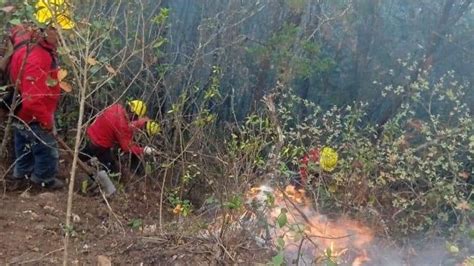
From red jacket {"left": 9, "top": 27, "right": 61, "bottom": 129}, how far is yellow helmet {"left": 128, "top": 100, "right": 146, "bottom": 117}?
0.83m

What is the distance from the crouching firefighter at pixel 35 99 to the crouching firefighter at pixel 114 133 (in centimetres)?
35

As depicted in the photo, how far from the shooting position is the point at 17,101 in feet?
15.4

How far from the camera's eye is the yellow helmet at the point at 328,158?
5.66 metres

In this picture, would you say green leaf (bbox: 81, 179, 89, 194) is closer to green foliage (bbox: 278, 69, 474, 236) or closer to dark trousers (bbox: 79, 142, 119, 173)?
dark trousers (bbox: 79, 142, 119, 173)

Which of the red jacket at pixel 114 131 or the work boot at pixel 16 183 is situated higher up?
the red jacket at pixel 114 131

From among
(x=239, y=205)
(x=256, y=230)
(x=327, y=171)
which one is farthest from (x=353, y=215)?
(x=239, y=205)

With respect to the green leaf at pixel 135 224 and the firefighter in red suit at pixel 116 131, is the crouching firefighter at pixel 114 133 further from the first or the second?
the green leaf at pixel 135 224

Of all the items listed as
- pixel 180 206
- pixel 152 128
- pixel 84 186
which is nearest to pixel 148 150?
pixel 152 128

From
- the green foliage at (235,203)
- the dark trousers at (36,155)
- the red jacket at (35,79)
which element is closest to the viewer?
the green foliage at (235,203)

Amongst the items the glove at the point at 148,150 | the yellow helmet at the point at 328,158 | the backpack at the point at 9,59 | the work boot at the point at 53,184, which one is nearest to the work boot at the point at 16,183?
the work boot at the point at 53,184

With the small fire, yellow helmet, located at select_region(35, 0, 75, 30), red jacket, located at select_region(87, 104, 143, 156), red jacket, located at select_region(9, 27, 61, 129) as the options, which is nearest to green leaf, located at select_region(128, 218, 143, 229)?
red jacket, located at select_region(87, 104, 143, 156)

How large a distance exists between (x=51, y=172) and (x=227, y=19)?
7.72ft

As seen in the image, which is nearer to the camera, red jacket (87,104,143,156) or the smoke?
the smoke

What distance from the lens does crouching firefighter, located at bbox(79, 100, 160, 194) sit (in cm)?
526
